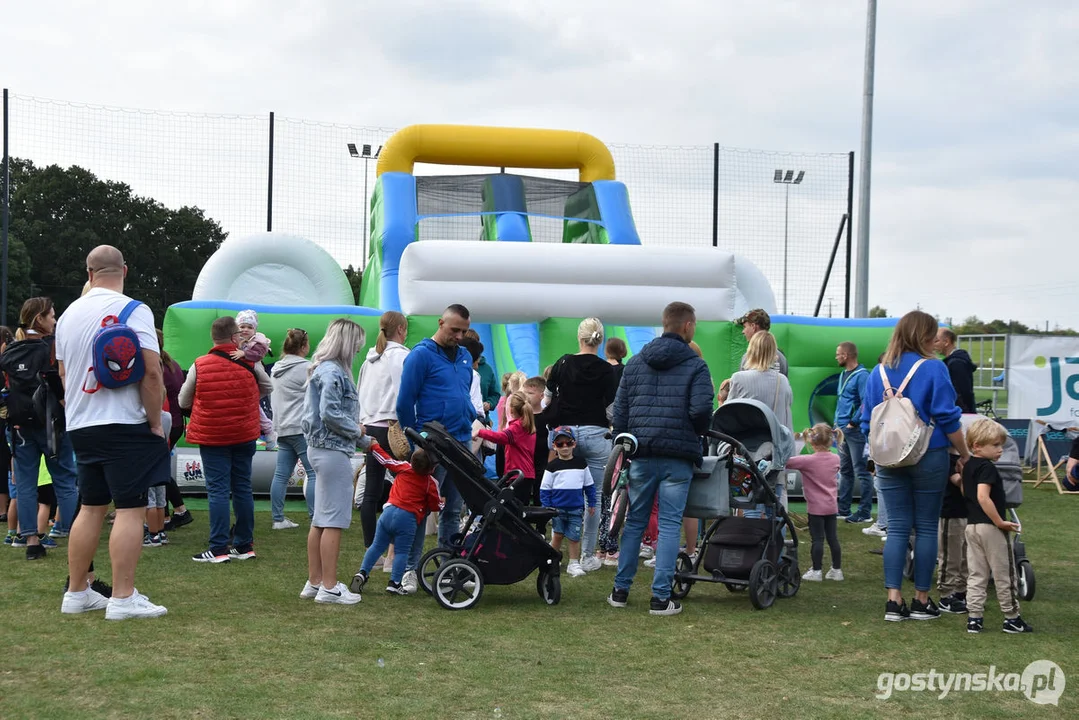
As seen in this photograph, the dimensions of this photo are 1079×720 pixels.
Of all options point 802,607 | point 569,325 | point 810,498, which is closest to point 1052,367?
point 569,325

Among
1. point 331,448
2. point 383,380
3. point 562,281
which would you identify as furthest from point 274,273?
point 331,448

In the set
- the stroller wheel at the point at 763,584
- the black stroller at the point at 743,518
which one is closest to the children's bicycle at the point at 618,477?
the black stroller at the point at 743,518

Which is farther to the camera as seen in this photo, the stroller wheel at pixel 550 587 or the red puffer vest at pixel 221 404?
the red puffer vest at pixel 221 404

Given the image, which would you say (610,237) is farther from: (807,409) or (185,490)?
(185,490)

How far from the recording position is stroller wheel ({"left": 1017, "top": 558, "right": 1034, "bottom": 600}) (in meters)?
5.76

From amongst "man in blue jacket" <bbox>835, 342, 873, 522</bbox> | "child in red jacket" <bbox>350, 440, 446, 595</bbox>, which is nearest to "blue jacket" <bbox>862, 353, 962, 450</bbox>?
Result: "child in red jacket" <bbox>350, 440, 446, 595</bbox>

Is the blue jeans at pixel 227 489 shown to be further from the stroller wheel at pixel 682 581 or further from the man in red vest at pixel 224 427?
the stroller wheel at pixel 682 581

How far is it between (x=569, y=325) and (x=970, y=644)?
5.26m

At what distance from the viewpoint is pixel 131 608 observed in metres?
4.84

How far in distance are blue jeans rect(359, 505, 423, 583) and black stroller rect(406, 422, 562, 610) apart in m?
0.11

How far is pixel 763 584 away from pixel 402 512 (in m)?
1.86

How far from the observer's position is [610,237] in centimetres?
1200

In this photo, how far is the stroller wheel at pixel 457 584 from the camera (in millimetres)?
5324

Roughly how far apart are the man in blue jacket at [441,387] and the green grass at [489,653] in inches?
33.6
